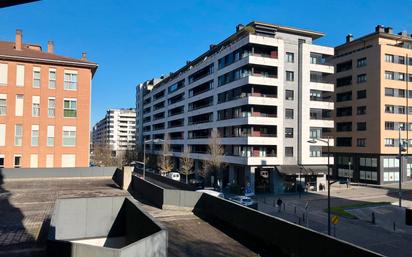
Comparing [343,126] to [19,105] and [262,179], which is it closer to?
[262,179]

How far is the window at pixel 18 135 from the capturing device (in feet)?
127

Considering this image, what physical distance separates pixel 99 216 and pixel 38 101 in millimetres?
25659

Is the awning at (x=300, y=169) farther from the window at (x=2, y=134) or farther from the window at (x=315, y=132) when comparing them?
the window at (x=2, y=134)

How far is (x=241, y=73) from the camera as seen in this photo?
5406 centimetres

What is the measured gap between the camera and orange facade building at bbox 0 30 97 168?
38.4m

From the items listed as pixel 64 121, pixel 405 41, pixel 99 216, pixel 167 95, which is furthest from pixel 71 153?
pixel 405 41

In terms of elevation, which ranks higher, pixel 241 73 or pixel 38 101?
pixel 241 73

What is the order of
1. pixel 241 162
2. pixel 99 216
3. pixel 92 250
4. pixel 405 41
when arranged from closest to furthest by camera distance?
pixel 92 250, pixel 99 216, pixel 241 162, pixel 405 41

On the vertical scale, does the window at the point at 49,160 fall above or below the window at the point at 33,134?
below

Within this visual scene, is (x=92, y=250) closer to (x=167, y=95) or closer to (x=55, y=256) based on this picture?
(x=55, y=256)

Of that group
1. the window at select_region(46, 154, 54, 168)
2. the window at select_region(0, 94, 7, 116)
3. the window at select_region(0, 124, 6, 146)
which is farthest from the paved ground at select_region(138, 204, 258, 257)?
the window at select_region(0, 94, 7, 116)

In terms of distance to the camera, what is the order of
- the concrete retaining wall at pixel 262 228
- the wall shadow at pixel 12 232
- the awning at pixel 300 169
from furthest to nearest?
the awning at pixel 300 169 < the wall shadow at pixel 12 232 < the concrete retaining wall at pixel 262 228

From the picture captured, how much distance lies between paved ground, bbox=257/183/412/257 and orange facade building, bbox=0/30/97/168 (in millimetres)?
23635

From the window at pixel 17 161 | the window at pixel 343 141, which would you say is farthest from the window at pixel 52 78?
the window at pixel 343 141
